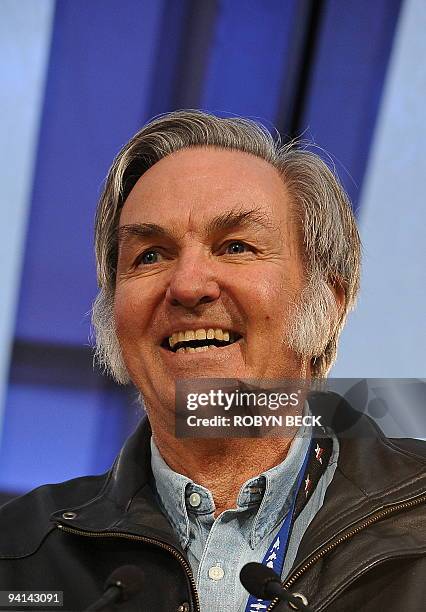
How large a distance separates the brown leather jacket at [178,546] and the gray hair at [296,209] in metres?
0.22

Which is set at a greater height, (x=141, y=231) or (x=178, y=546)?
(x=141, y=231)

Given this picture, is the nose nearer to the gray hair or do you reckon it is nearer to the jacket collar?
the gray hair

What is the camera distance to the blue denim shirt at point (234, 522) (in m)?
1.41

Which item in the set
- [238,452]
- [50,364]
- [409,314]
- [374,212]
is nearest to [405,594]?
[238,452]

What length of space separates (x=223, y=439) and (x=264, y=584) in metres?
0.41

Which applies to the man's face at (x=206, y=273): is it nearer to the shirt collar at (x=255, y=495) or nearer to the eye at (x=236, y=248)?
the eye at (x=236, y=248)

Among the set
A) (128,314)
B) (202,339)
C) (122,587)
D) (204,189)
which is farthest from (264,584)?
(204,189)

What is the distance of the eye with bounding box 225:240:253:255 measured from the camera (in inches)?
63.7

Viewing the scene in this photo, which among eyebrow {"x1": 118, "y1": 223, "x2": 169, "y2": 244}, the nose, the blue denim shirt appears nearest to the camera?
the blue denim shirt

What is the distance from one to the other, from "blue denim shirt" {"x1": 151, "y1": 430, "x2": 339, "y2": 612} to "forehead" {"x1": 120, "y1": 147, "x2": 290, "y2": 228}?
401 millimetres

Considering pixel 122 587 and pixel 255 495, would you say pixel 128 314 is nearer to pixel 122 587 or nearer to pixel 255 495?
pixel 255 495

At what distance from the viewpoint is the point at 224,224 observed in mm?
1604

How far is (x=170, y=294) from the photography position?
1553 mm

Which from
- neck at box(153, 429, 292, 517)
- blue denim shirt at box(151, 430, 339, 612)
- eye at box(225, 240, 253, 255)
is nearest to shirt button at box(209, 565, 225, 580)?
blue denim shirt at box(151, 430, 339, 612)
